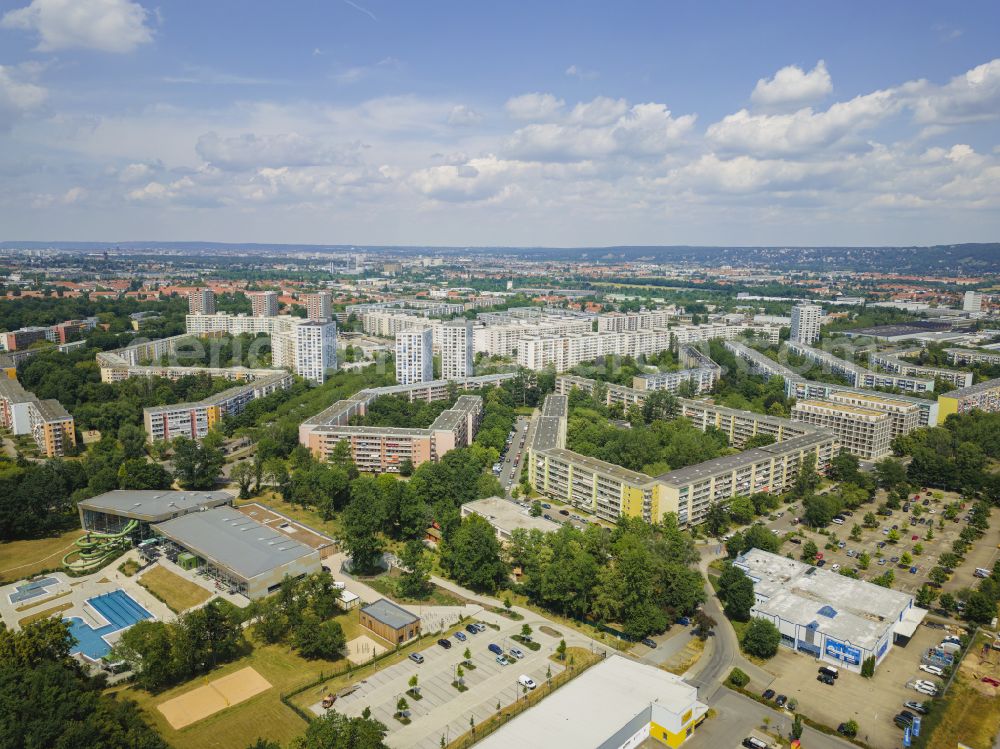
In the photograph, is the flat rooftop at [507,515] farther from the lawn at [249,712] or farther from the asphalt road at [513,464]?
the lawn at [249,712]

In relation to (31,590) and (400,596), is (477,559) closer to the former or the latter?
(400,596)

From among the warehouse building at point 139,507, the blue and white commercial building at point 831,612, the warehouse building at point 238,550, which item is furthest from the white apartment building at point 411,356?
the blue and white commercial building at point 831,612

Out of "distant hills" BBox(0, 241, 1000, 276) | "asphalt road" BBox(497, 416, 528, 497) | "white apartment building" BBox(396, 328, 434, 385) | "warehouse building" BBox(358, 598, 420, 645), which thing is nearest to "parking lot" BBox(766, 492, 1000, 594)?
"asphalt road" BBox(497, 416, 528, 497)

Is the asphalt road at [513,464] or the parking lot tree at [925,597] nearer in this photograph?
the parking lot tree at [925,597]

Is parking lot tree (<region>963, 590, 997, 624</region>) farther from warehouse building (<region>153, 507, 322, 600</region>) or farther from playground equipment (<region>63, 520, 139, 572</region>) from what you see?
playground equipment (<region>63, 520, 139, 572</region>)

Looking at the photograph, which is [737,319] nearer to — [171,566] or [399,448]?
[399,448]

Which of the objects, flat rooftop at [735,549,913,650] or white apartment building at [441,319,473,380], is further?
white apartment building at [441,319,473,380]
